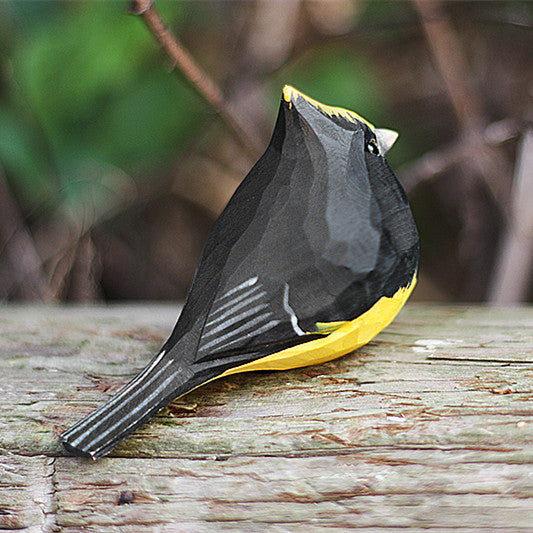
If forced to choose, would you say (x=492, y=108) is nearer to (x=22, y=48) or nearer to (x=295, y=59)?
(x=295, y=59)

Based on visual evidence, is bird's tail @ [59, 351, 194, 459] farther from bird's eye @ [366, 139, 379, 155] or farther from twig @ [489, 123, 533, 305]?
twig @ [489, 123, 533, 305]

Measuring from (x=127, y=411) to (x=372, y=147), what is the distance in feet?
1.58

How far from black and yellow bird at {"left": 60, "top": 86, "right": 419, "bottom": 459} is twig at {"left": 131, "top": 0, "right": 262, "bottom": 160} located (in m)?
0.34

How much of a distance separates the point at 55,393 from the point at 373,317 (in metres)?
0.45

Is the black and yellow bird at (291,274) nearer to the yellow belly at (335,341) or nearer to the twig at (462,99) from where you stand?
the yellow belly at (335,341)

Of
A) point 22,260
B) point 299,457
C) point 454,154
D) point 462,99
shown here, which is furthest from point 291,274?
point 22,260

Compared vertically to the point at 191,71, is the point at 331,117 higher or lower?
lower

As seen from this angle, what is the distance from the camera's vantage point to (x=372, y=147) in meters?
0.81

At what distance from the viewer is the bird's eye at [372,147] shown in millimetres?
797

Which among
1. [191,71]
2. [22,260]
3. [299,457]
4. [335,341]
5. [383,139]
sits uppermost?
[191,71]

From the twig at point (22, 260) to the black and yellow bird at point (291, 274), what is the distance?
1080 millimetres

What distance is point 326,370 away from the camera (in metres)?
0.81

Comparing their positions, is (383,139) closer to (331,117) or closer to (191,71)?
(331,117)

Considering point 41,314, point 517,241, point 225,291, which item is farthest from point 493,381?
point 517,241
